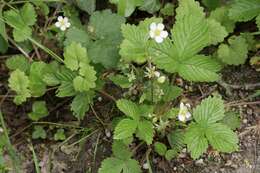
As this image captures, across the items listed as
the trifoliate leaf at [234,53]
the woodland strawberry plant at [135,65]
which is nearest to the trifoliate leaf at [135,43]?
the woodland strawberry plant at [135,65]

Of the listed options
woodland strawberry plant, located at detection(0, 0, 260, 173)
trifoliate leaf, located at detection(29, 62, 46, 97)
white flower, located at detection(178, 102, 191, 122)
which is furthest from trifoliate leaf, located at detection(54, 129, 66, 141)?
white flower, located at detection(178, 102, 191, 122)

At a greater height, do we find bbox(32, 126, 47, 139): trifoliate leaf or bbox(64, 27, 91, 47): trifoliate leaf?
bbox(64, 27, 91, 47): trifoliate leaf

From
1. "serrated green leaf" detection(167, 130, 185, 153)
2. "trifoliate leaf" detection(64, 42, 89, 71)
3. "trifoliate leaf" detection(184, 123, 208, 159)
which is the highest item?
"trifoliate leaf" detection(64, 42, 89, 71)

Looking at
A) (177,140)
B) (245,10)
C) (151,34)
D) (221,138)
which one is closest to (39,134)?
(177,140)

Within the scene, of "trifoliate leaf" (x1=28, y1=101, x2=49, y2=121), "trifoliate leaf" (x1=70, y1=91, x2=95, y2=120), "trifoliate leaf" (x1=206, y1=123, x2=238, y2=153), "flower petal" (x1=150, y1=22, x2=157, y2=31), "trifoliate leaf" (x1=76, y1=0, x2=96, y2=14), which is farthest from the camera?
"trifoliate leaf" (x1=76, y1=0, x2=96, y2=14)

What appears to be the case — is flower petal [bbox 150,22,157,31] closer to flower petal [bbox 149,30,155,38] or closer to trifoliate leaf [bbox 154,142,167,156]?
flower petal [bbox 149,30,155,38]

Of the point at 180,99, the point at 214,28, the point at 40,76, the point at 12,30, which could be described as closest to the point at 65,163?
the point at 40,76

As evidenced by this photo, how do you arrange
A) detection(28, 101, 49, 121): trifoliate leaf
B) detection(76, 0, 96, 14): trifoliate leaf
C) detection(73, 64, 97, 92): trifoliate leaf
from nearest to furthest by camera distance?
detection(73, 64, 97, 92): trifoliate leaf
detection(28, 101, 49, 121): trifoliate leaf
detection(76, 0, 96, 14): trifoliate leaf

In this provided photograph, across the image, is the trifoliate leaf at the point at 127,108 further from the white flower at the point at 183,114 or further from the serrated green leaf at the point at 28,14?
the serrated green leaf at the point at 28,14
